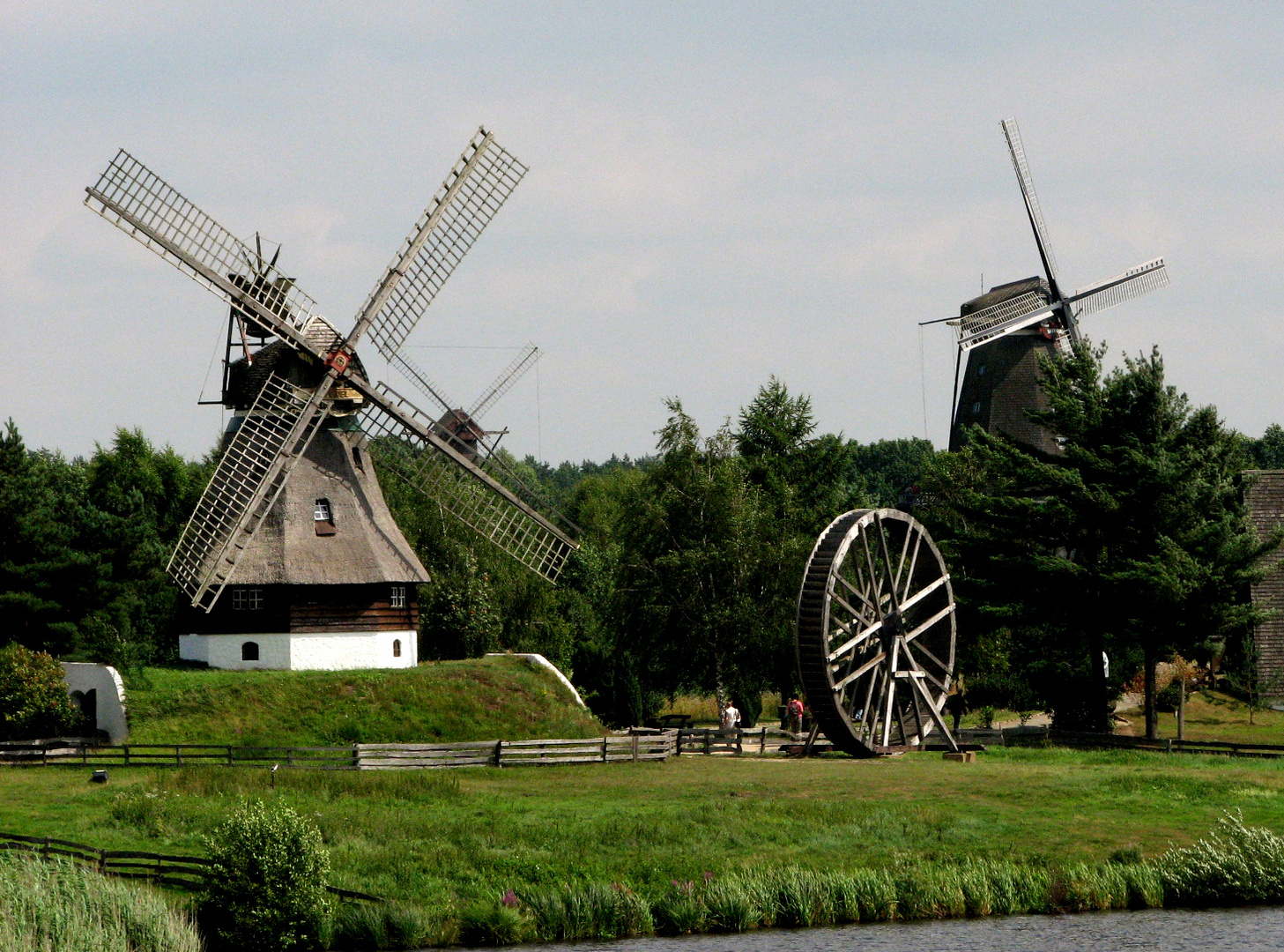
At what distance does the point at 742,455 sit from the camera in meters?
66.1

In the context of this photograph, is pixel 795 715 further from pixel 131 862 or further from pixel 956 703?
pixel 131 862

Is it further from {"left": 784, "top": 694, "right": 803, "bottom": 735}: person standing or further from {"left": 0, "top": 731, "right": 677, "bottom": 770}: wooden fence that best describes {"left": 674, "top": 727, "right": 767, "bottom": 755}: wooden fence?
{"left": 784, "top": 694, "right": 803, "bottom": 735}: person standing

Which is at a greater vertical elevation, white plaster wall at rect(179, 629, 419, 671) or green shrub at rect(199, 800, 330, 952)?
white plaster wall at rect(179, 629, 419, 671)

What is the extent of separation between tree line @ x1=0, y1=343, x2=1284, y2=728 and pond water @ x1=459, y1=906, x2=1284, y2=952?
17.5 m

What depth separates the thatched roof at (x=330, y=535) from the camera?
43.3m

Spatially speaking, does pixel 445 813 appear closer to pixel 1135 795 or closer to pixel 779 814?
pixel 779 814

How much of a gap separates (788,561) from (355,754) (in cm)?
2020

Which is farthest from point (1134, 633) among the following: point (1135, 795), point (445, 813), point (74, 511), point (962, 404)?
point (74, 511)

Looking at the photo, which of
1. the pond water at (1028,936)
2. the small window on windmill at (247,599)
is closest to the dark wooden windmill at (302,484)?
the small window on windmill at (247,599)

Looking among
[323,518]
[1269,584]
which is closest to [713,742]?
[323,518]

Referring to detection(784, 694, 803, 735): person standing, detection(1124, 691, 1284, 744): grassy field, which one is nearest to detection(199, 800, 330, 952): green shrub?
detection(784, 694, 803, 735): person standing

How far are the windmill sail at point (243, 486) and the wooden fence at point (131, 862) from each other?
15.0m

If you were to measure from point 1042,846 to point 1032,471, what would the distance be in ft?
61.3

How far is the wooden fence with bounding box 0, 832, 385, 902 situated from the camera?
82.9 feet
